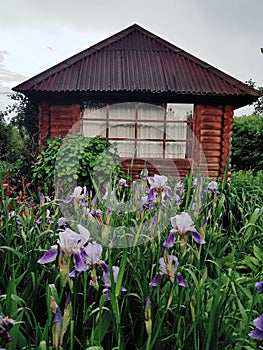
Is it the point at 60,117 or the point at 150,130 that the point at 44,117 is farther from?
the point at 150,130

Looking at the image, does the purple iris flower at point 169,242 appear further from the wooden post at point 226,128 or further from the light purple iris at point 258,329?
the wooden post at point 226,128

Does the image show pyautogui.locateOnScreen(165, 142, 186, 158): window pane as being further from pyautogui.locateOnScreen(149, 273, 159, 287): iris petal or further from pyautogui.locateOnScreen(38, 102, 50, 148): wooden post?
pyautogui.locateOnScreen(149, 273, 159, 287): iris petal

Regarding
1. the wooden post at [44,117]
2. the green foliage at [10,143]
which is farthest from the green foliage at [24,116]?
the wooden post at [44,117]

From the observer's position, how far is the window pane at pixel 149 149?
863cm

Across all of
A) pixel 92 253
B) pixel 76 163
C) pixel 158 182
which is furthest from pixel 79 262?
pixel 76 163

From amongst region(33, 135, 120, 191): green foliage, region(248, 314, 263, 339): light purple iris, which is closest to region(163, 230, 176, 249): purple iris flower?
region(248, 314, 263, 339): light purple iris

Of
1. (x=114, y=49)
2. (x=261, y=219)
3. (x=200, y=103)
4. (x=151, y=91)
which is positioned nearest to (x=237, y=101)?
(x=200, y=103)

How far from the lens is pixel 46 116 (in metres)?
8.37

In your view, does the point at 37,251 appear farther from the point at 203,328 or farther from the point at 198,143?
the point at 198,143

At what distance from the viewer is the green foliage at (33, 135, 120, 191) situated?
17.4 ft

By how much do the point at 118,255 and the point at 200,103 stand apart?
23.5 ft

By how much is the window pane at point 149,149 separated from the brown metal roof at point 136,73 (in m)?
1.25

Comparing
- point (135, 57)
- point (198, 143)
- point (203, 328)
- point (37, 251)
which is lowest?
point (203, 328)

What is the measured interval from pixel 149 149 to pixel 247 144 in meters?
3.96
